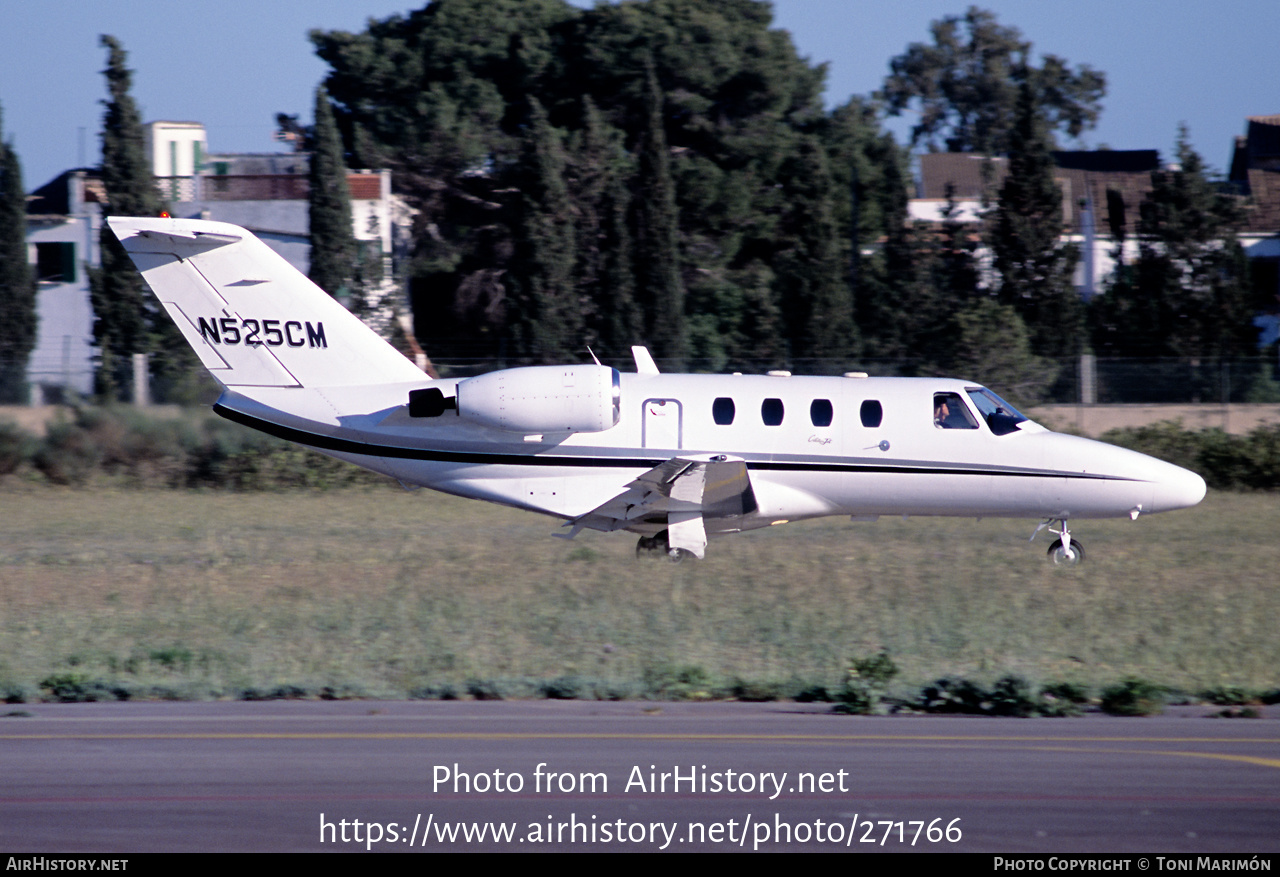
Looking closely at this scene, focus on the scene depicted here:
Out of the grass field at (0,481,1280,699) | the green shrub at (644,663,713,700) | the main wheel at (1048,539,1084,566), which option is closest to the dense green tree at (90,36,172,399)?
the grass field at (0,481,1280,699)

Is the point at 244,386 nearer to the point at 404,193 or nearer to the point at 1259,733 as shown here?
the point at 1259,733

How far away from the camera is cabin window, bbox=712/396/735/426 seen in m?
14.9

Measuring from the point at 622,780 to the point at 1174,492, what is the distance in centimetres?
1101

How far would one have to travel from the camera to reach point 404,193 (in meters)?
43.3

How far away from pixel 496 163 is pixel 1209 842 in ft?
130

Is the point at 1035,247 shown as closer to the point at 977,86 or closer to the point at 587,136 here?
the point at 587,136

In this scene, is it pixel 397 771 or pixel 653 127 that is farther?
pixel 653 127

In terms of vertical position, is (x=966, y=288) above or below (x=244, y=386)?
above

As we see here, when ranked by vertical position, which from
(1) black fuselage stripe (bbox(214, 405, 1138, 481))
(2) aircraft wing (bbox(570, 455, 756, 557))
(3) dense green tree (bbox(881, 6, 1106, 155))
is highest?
(3) dense green tree (bbox(881, 6, 1106, 155))

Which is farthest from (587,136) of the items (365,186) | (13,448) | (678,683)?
(678,683)

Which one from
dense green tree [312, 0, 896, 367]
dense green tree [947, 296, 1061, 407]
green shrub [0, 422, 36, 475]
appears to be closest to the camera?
green shrub [0, 422, 36, 475]

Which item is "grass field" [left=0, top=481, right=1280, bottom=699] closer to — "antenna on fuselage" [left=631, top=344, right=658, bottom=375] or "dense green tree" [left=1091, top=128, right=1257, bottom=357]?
"antenna on fuselage" [left=631, top=344, right=658, bottom=375]

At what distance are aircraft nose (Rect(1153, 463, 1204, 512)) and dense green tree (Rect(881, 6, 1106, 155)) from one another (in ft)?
233

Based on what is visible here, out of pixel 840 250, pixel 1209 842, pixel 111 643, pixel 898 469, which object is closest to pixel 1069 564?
pixel 898 469
